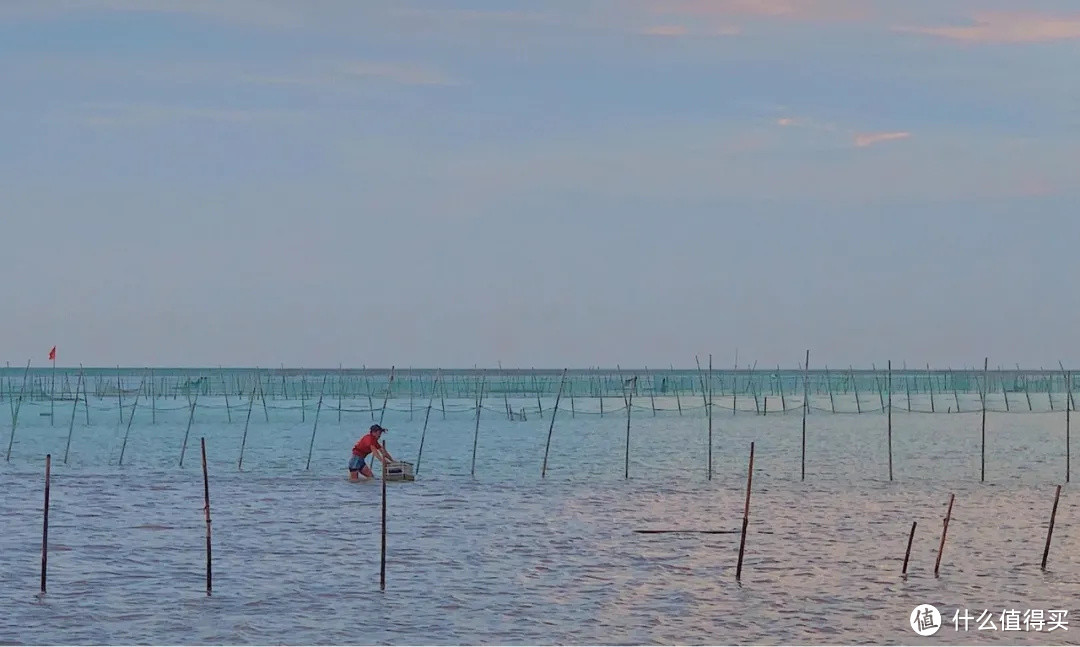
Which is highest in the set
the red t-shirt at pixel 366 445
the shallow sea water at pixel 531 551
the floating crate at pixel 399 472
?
the red t-shirt at pixel 366 445

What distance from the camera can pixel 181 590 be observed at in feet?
38.7

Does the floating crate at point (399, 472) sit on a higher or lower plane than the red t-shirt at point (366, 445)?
lower

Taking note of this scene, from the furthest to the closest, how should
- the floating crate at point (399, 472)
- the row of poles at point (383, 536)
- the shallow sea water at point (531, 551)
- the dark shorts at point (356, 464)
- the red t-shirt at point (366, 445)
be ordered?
1. the dark shorts at point (356, 464)
2. the floating crate at point (399, 472)
3. the red t-shirt at point (366, 445)
4. the row of poles at point (383, 536)
5. the shallow sea water at point (531, 551)

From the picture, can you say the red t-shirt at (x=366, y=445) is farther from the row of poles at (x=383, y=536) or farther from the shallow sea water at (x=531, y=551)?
the row of poles at (x=383, y=536)

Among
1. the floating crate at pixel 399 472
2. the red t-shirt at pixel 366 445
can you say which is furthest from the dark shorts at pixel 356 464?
the floating crate at pixel 399 472

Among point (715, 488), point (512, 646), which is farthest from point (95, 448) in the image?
point (512, 646)

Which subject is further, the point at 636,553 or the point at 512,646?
the point at 636,553

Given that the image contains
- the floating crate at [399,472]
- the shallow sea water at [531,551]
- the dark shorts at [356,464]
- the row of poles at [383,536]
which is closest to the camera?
the shallow sea water at [531,551]

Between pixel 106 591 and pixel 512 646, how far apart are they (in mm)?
4030

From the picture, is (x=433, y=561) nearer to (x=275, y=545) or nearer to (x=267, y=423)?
(x=275, y=545)
